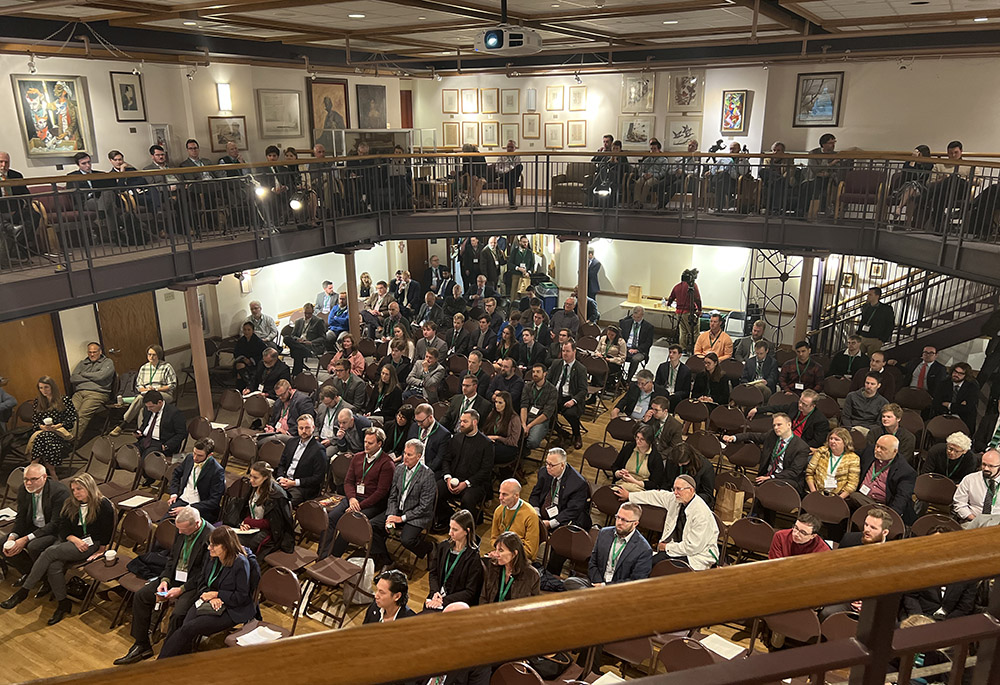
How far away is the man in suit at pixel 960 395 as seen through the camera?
9680 millimetres

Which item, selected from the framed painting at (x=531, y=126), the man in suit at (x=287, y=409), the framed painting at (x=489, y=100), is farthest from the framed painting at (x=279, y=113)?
the man in suit at (x=287, y=409)

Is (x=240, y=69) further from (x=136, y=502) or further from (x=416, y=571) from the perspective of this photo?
(x=416, y=571)

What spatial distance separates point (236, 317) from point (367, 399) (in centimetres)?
646

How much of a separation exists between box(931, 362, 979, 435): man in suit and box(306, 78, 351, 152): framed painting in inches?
521

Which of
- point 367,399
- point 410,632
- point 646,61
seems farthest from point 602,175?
point 410,632

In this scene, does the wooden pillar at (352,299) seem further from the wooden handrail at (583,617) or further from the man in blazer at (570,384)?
the wooden handrail at (583,617)

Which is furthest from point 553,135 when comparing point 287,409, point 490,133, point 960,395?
point 960,395

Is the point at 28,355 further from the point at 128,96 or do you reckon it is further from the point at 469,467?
the point at 469,467

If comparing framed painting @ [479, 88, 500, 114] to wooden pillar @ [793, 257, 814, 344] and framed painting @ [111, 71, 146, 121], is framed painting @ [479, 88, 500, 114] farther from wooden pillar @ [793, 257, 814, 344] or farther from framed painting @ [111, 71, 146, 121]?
wooden pillar @ [793, 257, 814, 344]

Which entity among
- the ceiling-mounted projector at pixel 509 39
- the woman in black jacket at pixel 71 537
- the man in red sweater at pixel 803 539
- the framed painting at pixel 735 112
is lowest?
the woman in black jacket at pixel 71 537

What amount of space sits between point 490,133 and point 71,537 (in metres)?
15.4

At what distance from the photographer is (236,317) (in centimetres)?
1587

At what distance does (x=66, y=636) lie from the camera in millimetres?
7039

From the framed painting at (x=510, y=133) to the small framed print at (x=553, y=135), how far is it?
0.82 metres
